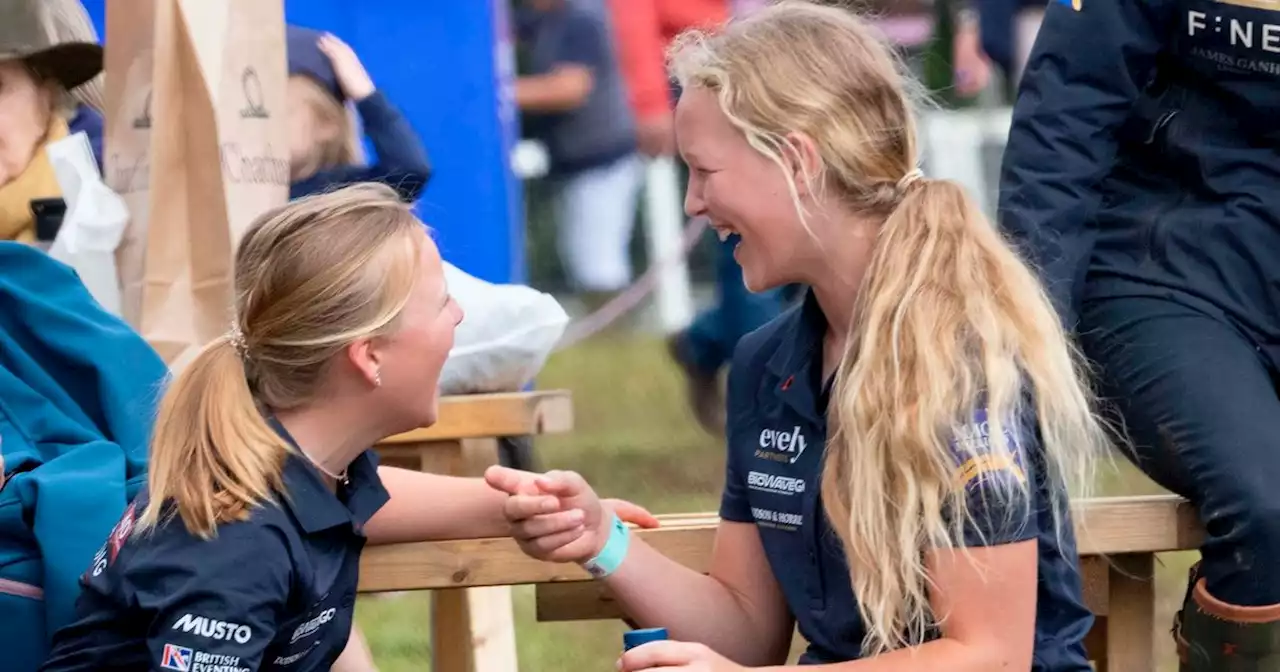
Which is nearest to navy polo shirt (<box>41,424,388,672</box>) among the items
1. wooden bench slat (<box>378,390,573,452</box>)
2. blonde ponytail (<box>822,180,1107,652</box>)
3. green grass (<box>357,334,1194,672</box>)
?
blonde ponytail (<box>822,180,1107,652</box>)

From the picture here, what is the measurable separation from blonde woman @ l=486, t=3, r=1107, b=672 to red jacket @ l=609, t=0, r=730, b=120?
15.9 feet

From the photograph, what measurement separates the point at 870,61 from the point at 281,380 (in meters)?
0.85

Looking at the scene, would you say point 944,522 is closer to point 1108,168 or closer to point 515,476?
point 515,476

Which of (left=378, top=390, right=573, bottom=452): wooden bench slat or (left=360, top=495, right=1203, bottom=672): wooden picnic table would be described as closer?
(left=360, top=495, right=1203, bottom=672): wooden picnic table

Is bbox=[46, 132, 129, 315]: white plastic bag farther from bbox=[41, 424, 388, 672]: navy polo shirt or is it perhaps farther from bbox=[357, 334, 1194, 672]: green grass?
bbox=[357, 334, 1194, 672]: green grass

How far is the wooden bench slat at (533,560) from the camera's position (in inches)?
99.0

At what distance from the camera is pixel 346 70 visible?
4242 millimetres

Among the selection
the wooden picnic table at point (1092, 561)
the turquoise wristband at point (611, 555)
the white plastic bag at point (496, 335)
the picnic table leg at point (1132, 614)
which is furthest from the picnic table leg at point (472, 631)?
the picnic table leg at point (1132, 614)

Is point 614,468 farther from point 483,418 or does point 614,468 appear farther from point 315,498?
point 315,498

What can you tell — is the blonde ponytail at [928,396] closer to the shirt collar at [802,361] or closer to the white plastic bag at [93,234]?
the shirt collar at [802,361]

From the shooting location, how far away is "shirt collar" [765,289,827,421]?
7.57 ft

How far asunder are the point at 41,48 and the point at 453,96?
1383 mm

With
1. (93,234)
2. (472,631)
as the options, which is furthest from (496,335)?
(93,234)

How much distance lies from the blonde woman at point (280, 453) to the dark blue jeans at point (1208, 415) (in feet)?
2.80
